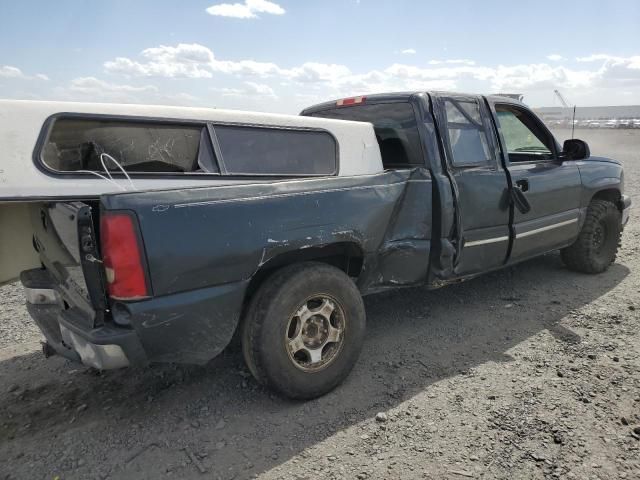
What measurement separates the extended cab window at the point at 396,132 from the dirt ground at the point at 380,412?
1.38 meters

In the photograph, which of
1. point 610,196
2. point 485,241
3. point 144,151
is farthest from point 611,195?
point 144,151

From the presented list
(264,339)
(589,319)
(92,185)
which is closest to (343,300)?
(264,339)

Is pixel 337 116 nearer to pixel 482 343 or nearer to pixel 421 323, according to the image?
pixel 421 323

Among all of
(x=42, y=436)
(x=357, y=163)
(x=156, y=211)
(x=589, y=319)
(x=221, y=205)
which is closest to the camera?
(x=156, y=211)

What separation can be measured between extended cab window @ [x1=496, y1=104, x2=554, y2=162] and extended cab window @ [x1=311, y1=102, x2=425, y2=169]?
45.7 inches

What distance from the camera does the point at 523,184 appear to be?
4.06 m

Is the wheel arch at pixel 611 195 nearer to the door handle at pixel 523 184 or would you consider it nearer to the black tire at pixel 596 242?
the black tire at pixel 596 242

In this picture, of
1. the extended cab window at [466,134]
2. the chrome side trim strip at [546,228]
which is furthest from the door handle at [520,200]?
the extended cab window at [466,134]

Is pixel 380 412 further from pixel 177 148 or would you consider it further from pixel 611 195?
pixel 611 195

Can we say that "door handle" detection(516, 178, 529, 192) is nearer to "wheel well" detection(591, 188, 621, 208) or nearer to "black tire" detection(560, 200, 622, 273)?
"black tire" detection(560, 200, 622, 273)

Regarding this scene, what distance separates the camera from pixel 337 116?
4117 millimetres

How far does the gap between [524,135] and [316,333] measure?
3.17m

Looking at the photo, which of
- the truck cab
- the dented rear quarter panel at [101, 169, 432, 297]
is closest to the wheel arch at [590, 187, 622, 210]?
the truck cab

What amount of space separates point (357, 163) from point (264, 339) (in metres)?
1.39
